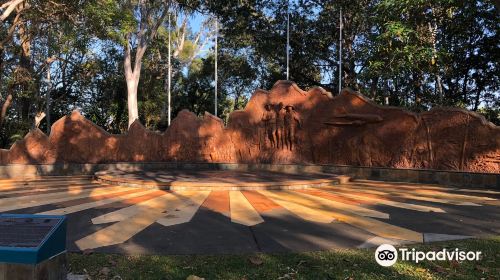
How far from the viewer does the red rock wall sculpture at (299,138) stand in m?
12.5

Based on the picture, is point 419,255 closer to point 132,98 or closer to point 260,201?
point 260,201

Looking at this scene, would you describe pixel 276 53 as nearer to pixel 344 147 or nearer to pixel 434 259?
pixel 344 147

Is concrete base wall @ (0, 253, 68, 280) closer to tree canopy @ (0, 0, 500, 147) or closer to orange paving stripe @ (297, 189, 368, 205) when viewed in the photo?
orange paving stripe @ (297, 189, 368, 205)

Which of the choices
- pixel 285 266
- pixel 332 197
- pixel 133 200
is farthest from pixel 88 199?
pixel 285 266

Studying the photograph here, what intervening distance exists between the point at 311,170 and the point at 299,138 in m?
1.29

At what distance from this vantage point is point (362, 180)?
13.9 meters

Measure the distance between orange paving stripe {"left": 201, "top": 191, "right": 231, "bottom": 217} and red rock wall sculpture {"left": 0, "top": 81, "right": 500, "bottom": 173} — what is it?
5.97m

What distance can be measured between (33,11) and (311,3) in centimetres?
1505

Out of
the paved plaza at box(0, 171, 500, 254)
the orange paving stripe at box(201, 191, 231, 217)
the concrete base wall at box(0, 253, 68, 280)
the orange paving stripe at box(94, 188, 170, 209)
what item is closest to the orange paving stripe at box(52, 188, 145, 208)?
the paved plaza at box(0, 171, 500, 254)

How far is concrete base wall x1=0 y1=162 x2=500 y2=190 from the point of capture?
1211 cm

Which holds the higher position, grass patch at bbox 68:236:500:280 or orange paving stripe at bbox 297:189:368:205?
orange paving stripe at bbox 297:189:368:205

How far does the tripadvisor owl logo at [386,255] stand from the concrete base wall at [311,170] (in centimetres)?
806

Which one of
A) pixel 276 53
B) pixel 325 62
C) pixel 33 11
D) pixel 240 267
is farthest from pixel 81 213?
pixel 325 62

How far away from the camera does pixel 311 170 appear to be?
606 inches
